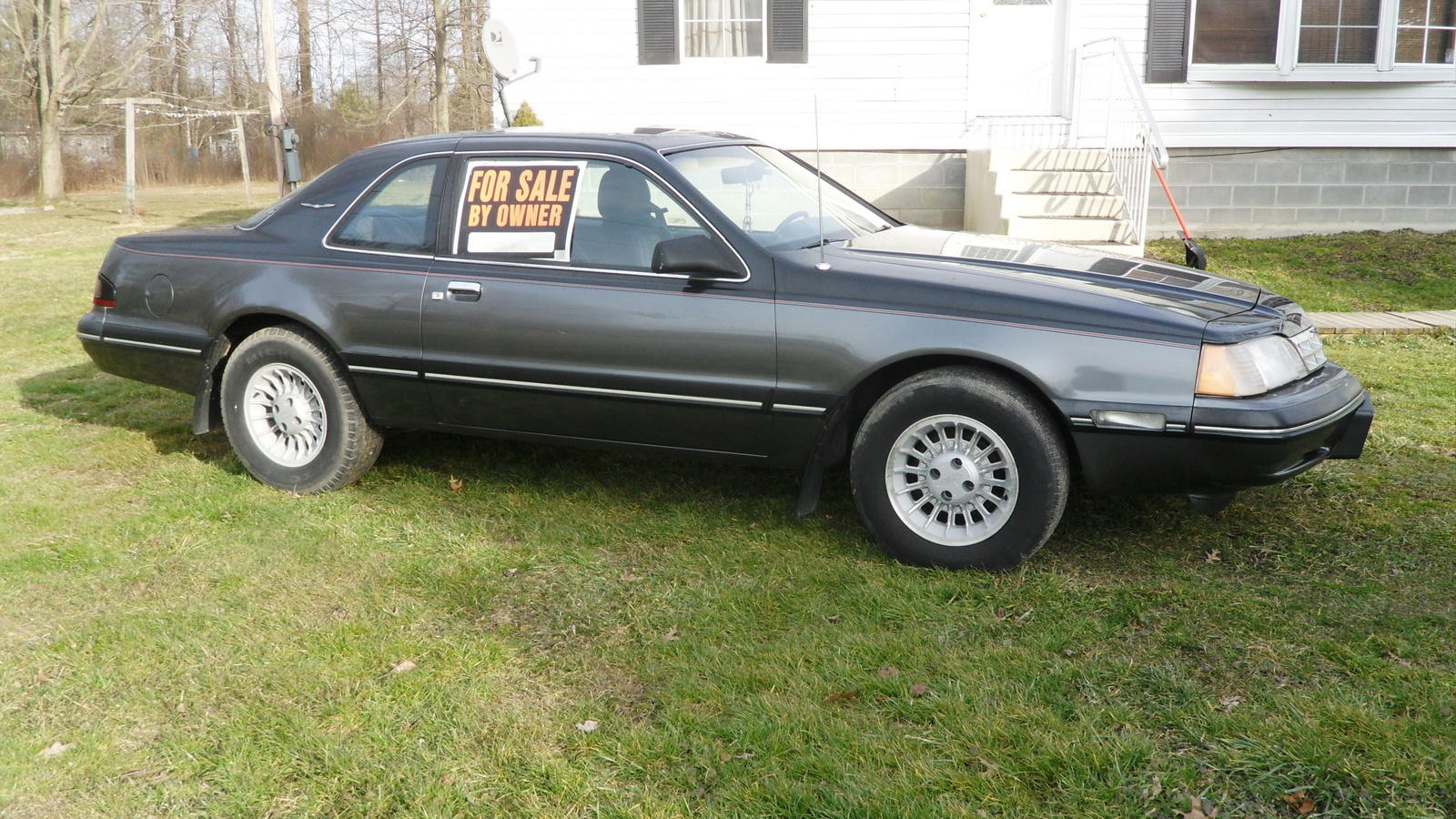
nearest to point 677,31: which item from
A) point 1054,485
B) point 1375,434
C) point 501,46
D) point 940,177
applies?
point 501,46

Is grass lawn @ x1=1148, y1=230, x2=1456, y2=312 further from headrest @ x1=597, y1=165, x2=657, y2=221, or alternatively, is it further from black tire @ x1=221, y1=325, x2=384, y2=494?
black tire @ x1=221, y1=325, x2=384, y2=494

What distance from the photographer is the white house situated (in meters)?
11.9

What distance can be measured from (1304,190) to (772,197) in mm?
10148

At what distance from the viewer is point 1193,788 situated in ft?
8.91

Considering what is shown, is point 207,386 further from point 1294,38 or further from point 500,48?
point 1294,38

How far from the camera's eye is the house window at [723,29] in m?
12.0

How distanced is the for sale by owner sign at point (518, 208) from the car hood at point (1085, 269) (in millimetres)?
1123

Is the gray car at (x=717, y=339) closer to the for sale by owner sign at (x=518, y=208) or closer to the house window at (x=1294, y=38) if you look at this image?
the for sale by owner sign at (x=518, y=208)

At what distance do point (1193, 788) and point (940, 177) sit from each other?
33.7 feet

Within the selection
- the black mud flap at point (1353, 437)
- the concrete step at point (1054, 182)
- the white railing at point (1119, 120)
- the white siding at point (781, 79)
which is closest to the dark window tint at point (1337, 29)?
the white railing at point (1119, 120)

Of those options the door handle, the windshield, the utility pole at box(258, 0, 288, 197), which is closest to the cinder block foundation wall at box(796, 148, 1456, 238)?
the windshield

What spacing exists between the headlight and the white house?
26.6 ft

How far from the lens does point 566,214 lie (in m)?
4.46

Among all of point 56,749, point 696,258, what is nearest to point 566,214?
point 696,258
